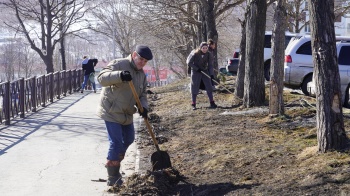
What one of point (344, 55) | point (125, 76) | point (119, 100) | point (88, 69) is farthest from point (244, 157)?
point (88, 69)

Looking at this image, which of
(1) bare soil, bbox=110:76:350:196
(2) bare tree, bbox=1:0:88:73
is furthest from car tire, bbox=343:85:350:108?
(2) bare tree, bbox=1:0:88:73

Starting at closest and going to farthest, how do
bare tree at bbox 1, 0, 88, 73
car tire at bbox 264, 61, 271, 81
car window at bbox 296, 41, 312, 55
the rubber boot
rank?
the rubber boot → car window at bbox 296, 41, 312, 55 → car tire at bbox 264, 61, 271, 81 → bare tree at bbox 1, 0, 88, 73

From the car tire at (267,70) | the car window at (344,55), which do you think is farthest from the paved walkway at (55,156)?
the car tire at (267,70)

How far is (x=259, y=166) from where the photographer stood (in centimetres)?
739

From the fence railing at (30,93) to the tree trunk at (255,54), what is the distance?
5487 mm

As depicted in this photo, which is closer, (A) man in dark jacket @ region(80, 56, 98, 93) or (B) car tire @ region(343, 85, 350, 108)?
(B) car tire @ region(343, 85, 350, 108)

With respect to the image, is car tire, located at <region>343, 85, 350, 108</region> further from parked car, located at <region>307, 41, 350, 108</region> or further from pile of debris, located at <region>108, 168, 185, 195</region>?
pile of debris, located at <region>108, 168, 185, 195</region>

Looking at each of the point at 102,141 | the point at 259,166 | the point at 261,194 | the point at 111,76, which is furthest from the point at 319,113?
the point at 102,141

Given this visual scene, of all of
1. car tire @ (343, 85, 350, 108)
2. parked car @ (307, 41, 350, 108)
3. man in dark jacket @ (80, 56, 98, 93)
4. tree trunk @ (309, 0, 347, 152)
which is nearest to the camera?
tree trunk @ (309, 0, 347, 152)

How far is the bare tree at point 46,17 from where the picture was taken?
3247 cm

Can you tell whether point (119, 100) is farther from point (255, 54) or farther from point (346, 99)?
point (346, 99)

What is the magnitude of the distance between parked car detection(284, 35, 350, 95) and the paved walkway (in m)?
4.78

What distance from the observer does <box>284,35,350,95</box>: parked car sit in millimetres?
16703

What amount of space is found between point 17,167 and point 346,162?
5.04 m
